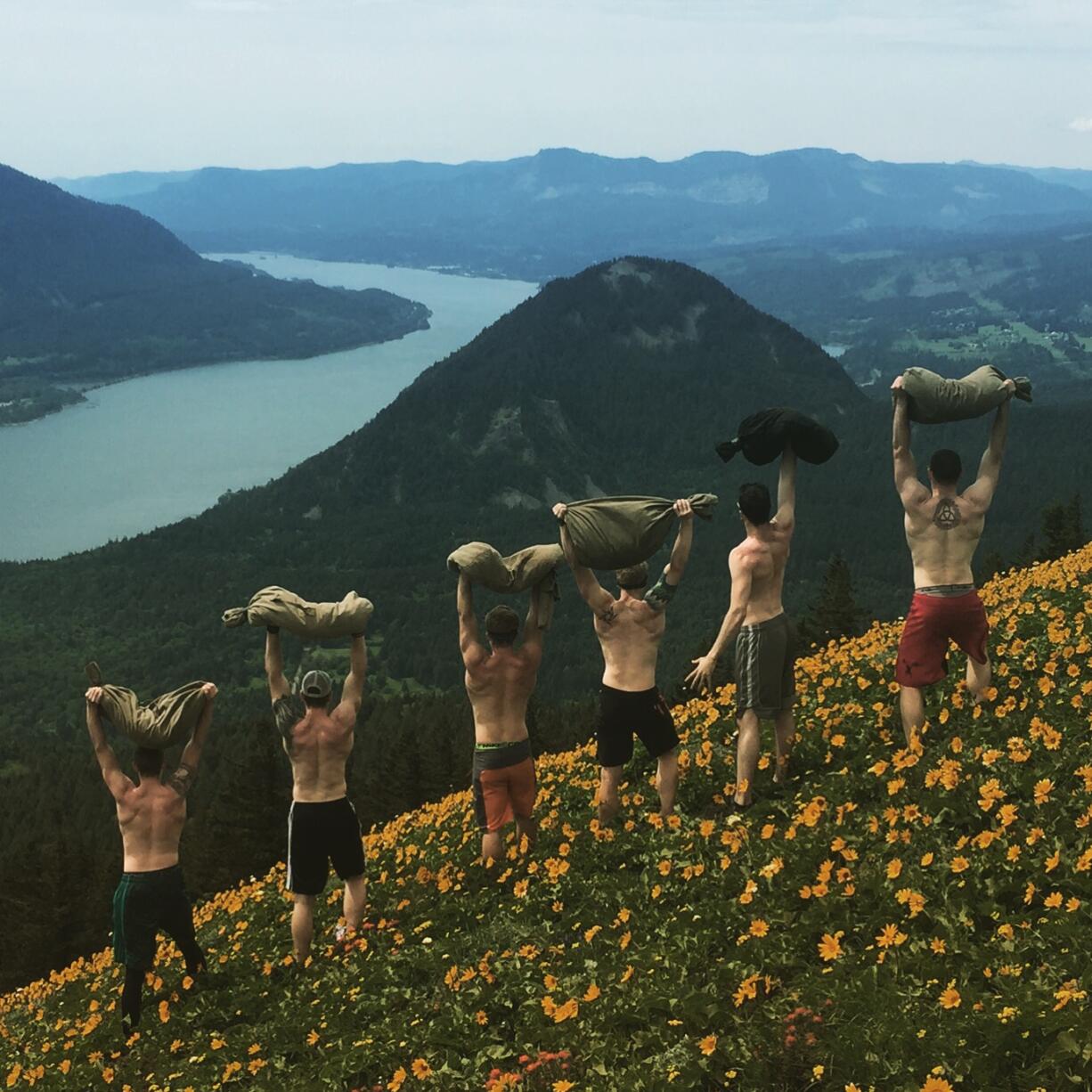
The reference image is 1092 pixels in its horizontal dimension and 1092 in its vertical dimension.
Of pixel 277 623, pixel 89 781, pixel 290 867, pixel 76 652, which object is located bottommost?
pixel 76 652

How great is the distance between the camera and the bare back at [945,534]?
10.0 m

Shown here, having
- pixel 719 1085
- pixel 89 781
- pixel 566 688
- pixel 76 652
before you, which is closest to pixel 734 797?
pixel 719 1085

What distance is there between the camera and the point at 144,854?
10648 mm

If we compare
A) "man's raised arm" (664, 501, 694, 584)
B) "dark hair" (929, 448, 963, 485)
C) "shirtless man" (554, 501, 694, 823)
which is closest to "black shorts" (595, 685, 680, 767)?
"shirtless man" (554, 501, 694, 823)

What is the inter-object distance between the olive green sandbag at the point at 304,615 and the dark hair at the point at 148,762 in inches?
59.6

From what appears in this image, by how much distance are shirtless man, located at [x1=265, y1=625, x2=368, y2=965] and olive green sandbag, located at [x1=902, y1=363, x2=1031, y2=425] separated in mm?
5725

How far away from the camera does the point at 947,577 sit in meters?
10.1

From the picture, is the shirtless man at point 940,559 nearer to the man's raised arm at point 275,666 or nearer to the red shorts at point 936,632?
the red shorts at point 936,632

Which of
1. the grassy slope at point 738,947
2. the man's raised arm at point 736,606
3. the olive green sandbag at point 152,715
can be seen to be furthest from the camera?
the olive green sandbag at point 152,715

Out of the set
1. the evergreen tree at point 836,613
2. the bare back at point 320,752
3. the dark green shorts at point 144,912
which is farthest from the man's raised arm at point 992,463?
the evergreen tree at point 836,613

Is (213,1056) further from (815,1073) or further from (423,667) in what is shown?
(423,667)

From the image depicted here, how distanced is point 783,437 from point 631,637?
8.01 feet

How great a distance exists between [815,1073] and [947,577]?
5.41 metres

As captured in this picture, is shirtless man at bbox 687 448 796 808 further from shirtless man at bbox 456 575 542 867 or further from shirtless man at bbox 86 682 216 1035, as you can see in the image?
shirtless man at bbox 86 682 216 1035
